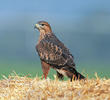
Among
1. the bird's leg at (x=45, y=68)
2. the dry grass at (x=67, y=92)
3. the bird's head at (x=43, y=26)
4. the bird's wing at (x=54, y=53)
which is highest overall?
the bird's head at (x=43, y=26)

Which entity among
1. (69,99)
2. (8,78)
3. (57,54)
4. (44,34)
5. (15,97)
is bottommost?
(69,99)

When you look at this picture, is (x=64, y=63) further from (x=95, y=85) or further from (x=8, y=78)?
(x=95, y=85)

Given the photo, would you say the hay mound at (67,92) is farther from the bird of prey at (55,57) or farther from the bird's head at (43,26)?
the bird's head at (43,26)

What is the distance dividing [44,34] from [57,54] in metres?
1.18

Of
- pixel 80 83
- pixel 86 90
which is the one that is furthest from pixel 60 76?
pixel 86 90

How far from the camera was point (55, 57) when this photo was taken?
10398mm

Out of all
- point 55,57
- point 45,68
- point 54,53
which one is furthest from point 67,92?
point 54,53

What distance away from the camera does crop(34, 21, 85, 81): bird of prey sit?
10109 mm

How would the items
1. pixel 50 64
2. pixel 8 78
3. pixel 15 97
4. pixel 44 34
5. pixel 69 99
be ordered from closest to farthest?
1. pixel 69 99
2. pixel 15 97
3. pixel 8 78
4. pixel 50 64
5. pixel 44 34

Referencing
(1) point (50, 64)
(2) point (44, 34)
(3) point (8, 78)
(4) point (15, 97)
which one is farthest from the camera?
(2) point (44, 34)

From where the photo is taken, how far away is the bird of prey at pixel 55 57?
10.1m

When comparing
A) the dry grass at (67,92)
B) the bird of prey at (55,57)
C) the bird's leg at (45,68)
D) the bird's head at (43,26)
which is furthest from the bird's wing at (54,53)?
the dry grass at (67,92)

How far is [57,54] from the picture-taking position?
34.2ft

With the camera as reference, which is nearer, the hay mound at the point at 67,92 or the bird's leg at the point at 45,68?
the hay mound at the point at 67,92
